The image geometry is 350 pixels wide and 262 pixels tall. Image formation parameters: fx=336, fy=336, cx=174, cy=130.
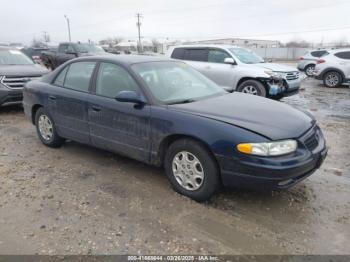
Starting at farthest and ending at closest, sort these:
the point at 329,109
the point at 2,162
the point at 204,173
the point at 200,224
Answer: the point at 329,109 → the point at 2,162 → the point at 204,173 → the point at 200,224

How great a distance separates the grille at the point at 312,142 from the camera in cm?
355

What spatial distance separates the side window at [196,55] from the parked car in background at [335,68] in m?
6.65

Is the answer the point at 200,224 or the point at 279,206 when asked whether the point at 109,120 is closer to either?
the point at 200,224

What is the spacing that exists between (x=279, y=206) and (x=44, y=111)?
12.8 feet

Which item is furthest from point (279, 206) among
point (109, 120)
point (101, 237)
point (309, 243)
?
point (109, 120)

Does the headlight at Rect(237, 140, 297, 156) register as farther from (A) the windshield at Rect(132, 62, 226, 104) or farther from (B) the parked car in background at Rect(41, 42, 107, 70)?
(B) the parked car in background at Rect(41, 42, 107, 70)

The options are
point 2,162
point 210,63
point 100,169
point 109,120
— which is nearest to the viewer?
point 109,120

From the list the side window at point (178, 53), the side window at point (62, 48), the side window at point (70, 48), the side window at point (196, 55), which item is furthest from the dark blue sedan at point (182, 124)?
the side window at point (62, 48)

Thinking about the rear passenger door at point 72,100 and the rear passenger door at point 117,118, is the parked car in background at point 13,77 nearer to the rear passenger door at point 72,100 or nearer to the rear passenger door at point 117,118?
the rear passenger door at point 72,100

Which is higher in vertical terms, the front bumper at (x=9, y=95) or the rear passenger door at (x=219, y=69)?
the rear passenger door at (x=219, y=69)

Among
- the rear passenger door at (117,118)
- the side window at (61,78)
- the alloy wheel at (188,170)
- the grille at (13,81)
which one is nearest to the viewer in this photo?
the alloy wheel at (188,170)

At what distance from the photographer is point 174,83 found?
4.41m

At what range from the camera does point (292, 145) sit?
3.36 metres

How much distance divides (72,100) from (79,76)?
1.29 feet
